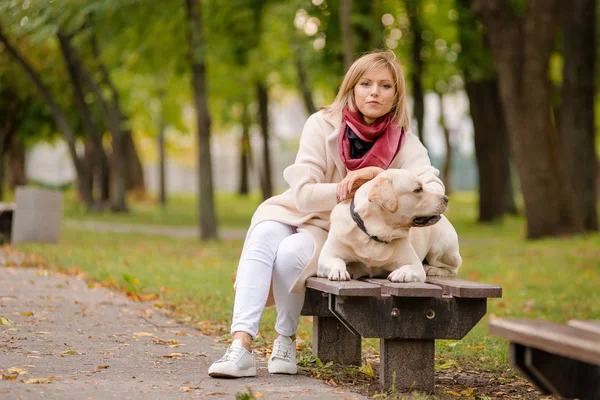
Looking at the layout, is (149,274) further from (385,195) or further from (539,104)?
(539,104)

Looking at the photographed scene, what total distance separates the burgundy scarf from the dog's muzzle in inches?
20.8

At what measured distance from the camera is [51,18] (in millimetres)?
16891

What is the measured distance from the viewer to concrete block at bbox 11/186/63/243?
603 inches

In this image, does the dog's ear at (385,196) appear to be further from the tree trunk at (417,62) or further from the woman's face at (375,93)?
the tree trunk at (417,62)

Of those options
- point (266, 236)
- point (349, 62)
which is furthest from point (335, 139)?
point (349, 62)

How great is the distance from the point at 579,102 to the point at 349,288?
1701 cm

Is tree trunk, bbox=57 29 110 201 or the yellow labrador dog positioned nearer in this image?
the yellow labrador dog

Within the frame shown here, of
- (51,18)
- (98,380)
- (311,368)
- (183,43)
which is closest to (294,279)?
(311,368)

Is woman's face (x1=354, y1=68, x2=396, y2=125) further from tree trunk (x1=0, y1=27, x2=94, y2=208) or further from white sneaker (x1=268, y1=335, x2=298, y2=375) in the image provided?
tree trunk (x1=0, y1=27, x2=94, y2=208)

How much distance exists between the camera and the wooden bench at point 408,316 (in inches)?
190

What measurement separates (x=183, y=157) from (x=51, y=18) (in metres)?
45.3

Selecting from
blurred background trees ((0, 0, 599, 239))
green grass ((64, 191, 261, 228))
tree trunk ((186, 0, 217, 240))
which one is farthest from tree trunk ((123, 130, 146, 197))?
tree trunk ((186, 0, 217, 240))

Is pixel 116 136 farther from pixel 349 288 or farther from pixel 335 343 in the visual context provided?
pixel 349 288

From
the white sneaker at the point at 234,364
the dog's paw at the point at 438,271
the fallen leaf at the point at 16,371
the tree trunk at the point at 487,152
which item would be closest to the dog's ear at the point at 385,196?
the dog's paw at the point at 438,271
